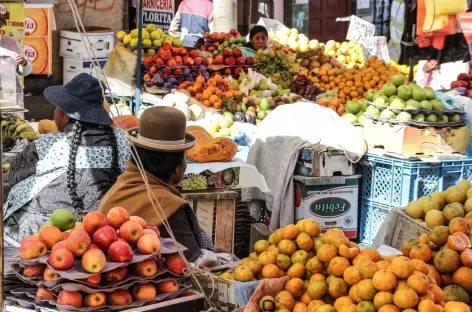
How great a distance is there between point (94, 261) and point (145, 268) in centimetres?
22

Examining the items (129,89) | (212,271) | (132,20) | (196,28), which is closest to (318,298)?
(212,271)

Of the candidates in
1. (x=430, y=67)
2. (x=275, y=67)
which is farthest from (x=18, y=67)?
(x=430, y=67)

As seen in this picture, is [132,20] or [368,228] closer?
[368,228]

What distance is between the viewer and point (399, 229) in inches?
176

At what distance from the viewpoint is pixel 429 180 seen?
6.29 m

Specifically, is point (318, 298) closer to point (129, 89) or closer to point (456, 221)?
point (456, 221)

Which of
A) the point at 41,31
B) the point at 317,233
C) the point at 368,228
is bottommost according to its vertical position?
the point at 368,228

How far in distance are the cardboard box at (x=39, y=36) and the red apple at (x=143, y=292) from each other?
737 centimetres

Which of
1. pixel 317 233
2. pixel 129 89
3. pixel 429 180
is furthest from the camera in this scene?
pixel 129 89

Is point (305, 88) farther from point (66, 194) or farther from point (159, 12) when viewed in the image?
point (66, 194)

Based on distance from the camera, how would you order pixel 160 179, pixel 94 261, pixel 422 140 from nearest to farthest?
pixel 94 261
pixel 160 179
pixel 422 140

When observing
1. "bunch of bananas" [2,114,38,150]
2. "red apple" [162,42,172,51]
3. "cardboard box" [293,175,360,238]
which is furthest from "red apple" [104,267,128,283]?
"red apple" [162,42,172,51]

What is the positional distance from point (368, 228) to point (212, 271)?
10.6 feet

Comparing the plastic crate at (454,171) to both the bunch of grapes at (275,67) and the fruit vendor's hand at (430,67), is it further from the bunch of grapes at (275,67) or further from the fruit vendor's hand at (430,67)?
the fruit vendor's hand at (430,67)
